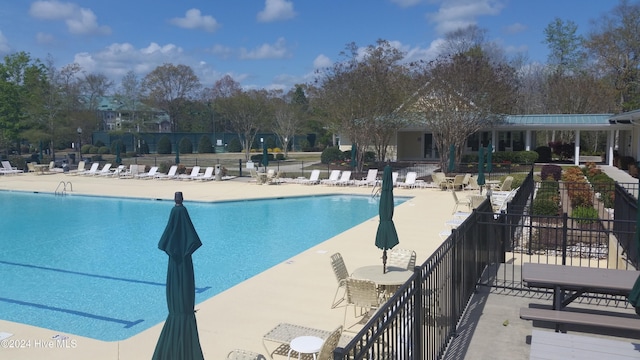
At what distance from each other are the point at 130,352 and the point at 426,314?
3.84 meters

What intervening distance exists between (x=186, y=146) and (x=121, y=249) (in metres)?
44.9

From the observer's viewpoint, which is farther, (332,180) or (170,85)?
(170,85)

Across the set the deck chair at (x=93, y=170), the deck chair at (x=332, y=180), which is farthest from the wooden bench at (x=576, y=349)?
the deck chair at (x=93, y=170)

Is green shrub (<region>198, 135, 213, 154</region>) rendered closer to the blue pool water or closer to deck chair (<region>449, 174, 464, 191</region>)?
the blue pool water

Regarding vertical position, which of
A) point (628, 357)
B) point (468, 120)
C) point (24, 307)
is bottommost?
point (24, 307)

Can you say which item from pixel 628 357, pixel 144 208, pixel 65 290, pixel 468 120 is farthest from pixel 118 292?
pixel 468 120

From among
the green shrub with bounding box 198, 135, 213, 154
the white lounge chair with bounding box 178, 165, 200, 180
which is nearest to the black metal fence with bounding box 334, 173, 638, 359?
the white lounge chair with bounding box 178, 165, 200, 180

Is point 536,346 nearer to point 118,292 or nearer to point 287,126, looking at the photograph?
point 118,292

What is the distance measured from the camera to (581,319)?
565 cm

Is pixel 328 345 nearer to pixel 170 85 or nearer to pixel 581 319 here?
pixel 581 319

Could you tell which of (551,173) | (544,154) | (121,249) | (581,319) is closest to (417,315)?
(581,319)

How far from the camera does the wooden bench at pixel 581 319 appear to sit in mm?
5484

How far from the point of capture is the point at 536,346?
4.48 m

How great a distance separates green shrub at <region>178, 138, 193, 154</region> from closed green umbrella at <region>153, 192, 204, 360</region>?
2155 inches
